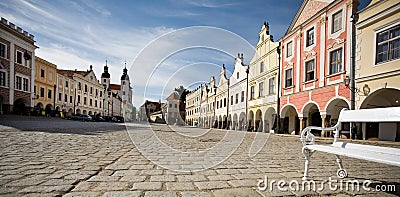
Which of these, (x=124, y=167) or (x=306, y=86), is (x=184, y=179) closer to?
(x=124, y=167)

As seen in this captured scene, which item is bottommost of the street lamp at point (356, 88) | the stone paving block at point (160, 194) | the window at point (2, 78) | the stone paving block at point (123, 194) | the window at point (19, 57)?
the stone paving block at point (160, 194)

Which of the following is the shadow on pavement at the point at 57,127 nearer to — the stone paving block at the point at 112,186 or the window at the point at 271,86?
the stone paving block at the point at 112,186

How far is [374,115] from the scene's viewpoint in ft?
9.89

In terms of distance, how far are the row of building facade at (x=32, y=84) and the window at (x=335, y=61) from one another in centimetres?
1192

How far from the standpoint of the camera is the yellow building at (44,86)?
34.8 meters

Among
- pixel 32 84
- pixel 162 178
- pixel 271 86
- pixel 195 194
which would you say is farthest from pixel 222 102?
pixel 195 194

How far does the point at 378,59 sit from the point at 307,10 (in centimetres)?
749

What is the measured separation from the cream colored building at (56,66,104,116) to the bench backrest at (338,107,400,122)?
152ft

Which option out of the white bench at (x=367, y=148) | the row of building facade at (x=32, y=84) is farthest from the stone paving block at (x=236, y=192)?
the row of building facade at (x=32, y=84)

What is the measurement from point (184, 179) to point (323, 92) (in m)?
13.9

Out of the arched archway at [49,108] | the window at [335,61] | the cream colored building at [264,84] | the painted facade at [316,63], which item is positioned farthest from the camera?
the arched archway at [49,108]

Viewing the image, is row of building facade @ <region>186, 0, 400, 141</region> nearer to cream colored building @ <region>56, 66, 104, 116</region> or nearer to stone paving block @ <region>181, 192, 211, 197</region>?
stone paving block @ <region>181, 192, 211, 197</region>

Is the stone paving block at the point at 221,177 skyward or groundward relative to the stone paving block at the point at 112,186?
groundward

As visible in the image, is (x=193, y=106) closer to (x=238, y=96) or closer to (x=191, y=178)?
(x=238, y=96)
